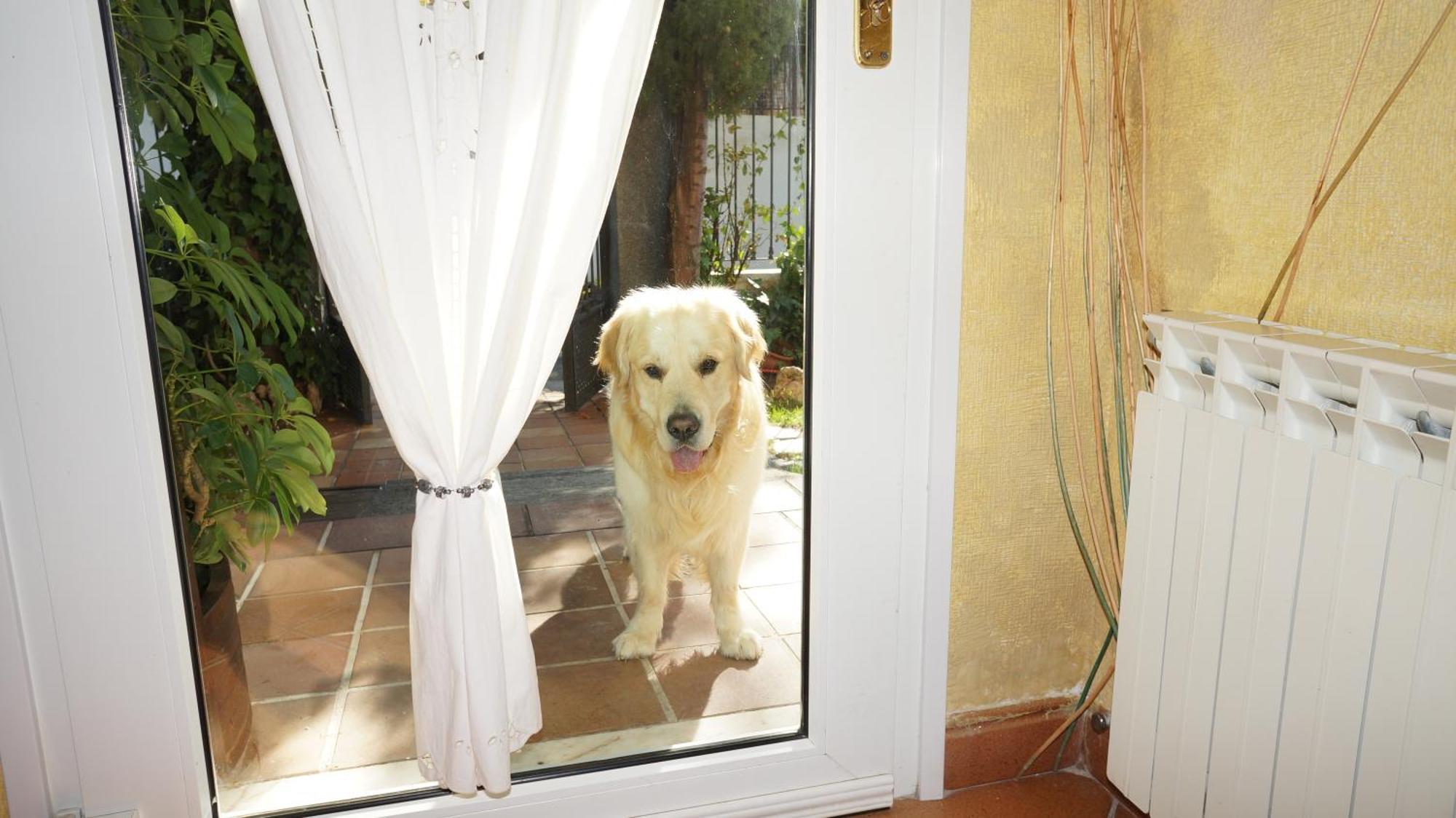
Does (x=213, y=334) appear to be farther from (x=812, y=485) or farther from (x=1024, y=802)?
(x=1024, y=802)

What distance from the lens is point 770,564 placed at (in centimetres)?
166

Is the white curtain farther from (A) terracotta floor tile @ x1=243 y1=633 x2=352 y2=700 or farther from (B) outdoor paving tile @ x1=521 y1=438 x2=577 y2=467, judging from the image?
(A) terracotta floor tile @ x1=243 y1=633 x2=352 y2=700

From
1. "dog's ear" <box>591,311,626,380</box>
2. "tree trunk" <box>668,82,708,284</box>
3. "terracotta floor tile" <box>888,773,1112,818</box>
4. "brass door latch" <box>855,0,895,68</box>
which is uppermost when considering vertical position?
"brass door latch" <box>855,0,895,68</box>

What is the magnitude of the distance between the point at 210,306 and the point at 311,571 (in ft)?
1.44

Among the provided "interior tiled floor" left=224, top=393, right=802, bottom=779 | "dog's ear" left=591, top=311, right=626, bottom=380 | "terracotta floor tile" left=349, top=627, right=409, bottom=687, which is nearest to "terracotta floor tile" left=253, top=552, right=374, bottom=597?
"interior tiled floor" left=224, top=393, right=802, bottom=779

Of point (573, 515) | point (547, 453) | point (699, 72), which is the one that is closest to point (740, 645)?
point (573, 515)

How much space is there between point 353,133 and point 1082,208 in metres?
1.16

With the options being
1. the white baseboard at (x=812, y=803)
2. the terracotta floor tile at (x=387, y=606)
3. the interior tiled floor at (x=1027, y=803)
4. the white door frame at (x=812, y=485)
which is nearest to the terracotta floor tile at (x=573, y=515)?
the terracotta floor tile at (x=387, y=606)

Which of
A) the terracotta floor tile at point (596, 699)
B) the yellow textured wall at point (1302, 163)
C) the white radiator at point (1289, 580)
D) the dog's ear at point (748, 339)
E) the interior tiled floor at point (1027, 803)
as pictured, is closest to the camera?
the white radiator at point (1289, 580)

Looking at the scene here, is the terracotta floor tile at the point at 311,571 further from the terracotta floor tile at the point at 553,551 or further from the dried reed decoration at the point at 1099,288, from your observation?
the dried reed decoration at the point at 1099,288

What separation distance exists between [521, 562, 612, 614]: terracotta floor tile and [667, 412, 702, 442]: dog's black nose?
0.27 metres

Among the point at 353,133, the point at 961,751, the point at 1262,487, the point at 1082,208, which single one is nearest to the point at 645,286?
the point at 353,133

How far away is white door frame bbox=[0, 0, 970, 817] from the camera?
4.08ft

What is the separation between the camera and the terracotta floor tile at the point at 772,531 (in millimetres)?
1638
